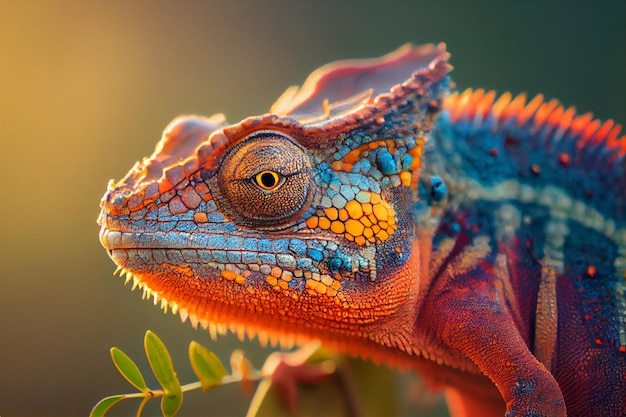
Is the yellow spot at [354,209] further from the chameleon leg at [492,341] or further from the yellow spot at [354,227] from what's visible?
the chameleon leg at [492,341]

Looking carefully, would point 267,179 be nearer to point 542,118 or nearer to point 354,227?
point 354,227

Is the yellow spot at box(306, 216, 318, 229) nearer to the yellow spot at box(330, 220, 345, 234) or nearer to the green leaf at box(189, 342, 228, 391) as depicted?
the yellow spot at box(330, 220, 345, 234)

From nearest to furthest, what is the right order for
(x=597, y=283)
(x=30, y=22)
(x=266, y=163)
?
(x=266, y=163) < (x=597, y=283) < (x=30, y=22)

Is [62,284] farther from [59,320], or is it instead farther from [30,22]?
[30,22]

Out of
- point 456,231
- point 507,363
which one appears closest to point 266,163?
point 456,231

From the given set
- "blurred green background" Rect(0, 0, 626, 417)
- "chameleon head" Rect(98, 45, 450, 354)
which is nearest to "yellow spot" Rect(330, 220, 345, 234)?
"chameleon head" Rect(98, 45, 450, 354)

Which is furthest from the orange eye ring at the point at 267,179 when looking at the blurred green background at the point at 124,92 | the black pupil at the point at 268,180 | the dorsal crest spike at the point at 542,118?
the blurred green background at the point at 124,92

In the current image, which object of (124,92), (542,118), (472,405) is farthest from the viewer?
(124,92)

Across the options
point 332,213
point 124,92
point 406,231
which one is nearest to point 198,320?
point 332,213
